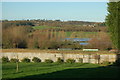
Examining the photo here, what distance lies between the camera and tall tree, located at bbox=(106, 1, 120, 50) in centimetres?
1205

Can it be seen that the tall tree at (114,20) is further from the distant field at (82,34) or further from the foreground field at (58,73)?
the distant field at (82,34)

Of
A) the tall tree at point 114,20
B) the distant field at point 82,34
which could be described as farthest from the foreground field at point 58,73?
the distant field at point 82,34

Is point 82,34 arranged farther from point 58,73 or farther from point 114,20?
point 58,73

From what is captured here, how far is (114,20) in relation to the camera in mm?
Result: 12211

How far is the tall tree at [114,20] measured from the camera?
39.5 feet

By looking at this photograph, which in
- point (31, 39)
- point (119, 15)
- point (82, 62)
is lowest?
Answer: point (82, 62)

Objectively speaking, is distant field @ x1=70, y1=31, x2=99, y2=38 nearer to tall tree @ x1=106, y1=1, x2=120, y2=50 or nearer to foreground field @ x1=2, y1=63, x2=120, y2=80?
tall tree @ x1=106, y1=1, x2=120, y2=50

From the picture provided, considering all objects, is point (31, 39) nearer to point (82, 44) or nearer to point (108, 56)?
point (82, 44)

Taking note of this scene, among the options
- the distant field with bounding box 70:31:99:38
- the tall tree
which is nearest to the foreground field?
the tall tree

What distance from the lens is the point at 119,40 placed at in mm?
11961

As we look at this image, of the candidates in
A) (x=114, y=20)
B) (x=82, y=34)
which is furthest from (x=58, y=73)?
(x=82, y=34)

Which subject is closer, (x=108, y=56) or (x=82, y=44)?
(x=108, y=56)

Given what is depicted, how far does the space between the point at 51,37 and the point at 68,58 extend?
8420mm

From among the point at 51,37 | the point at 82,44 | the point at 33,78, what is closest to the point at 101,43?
the point at 82,44
